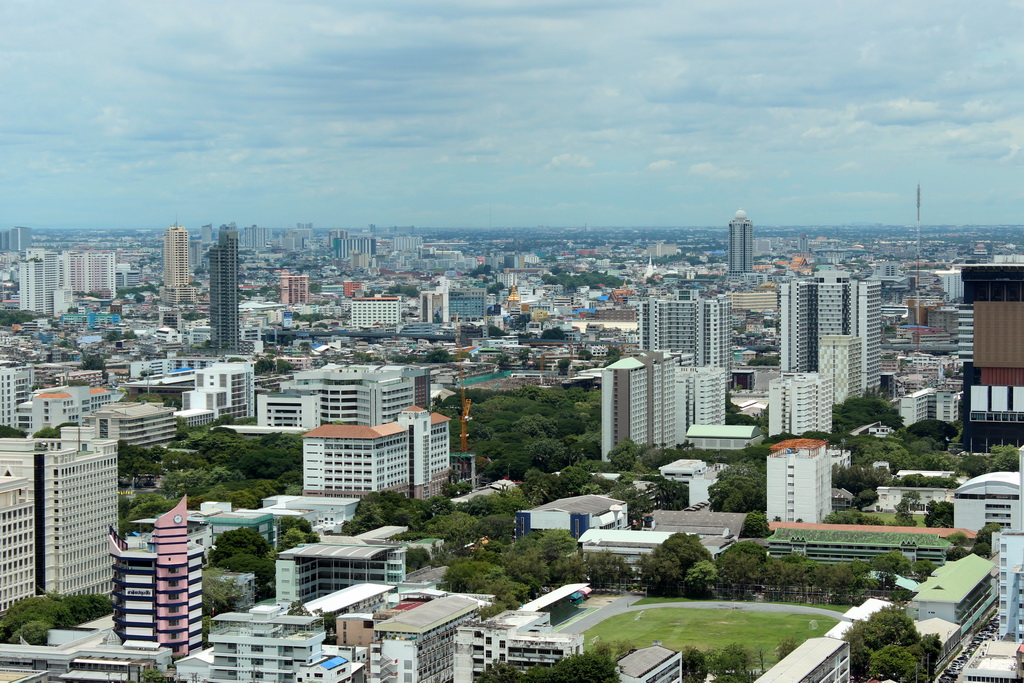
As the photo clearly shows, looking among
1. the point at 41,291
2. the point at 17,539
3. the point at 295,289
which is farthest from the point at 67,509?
the point at 295,289

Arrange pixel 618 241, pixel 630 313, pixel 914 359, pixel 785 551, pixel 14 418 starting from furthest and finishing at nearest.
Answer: pixel 618 241 → pixel 630 313 → pixel 914 359 → pixel 14 418 → pixel 785 551

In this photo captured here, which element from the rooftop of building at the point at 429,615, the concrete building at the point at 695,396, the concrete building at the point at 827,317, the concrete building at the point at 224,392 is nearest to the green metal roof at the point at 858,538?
the rooftop of building at the point at 429,615

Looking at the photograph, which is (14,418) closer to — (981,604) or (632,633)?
(632,633)

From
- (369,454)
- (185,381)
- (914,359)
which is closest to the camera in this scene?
(369,454)

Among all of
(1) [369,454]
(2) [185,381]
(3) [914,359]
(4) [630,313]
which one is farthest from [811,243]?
(1) [369,454]

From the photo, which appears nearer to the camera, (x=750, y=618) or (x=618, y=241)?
(x=750, y=618)

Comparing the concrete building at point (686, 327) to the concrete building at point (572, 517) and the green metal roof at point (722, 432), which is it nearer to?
the green metal roof at point (722, 432)
